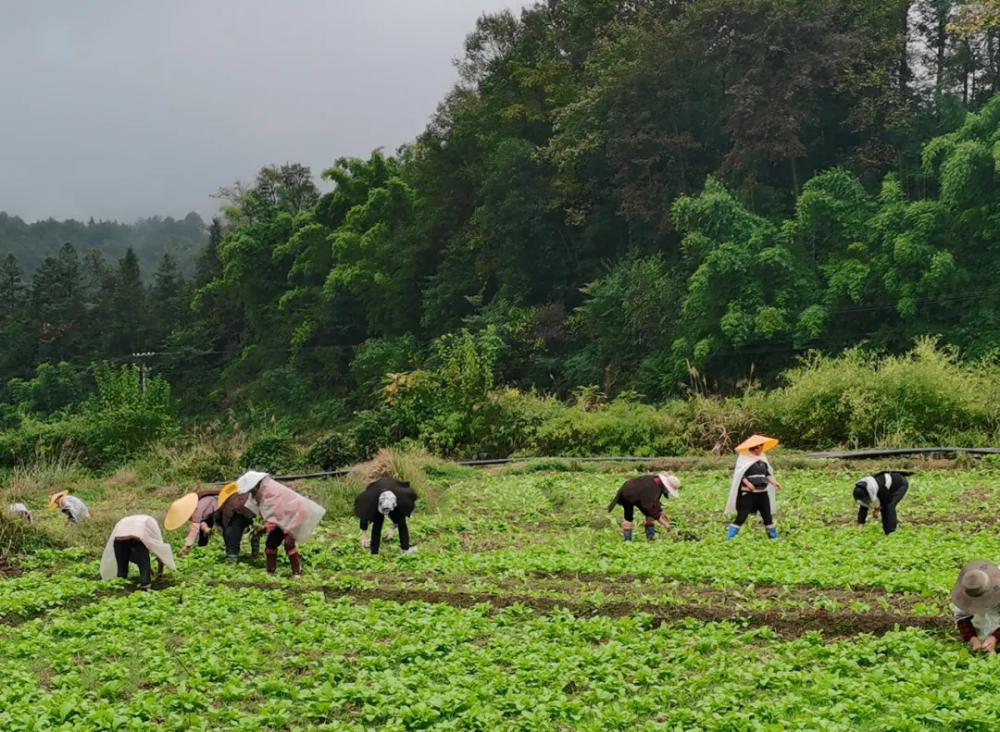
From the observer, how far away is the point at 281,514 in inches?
569

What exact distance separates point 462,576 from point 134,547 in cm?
429

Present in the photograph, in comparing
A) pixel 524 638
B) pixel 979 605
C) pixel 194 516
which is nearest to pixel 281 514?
pixel 194 516

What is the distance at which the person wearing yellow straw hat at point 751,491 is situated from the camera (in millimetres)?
16094

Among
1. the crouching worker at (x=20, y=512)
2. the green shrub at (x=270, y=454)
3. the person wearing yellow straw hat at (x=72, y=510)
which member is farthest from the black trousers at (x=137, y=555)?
the green shrub at (x=270, y=454)

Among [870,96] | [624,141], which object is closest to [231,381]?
[624,141]

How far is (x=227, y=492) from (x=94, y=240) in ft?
531

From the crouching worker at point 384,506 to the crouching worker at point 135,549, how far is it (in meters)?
2.97

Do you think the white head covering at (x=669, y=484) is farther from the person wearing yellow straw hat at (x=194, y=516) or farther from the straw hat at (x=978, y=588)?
the straw hat at (x=978, y=588)

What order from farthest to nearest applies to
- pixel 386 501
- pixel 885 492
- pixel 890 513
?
1. pixel 890 513
2. pixel 885 492
3. pixel 386 501

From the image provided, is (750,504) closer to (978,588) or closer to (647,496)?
(647,496)

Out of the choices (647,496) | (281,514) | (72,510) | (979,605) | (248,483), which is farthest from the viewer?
(72,510)

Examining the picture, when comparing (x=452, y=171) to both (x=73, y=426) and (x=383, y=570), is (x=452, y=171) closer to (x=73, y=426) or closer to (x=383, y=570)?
(x=73, y=426)

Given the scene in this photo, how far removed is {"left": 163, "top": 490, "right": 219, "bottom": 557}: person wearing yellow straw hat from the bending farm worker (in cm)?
54

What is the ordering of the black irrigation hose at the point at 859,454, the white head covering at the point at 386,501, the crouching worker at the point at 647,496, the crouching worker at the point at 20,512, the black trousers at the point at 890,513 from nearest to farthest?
1. the white head covering at the point at 386,501
2. the black trousers at the point at 890,513
3. the crouching worker at the point at 647,496
4. the crouching worker at the point at 20,512
5. the black irrigation hose at the point at 859,454
